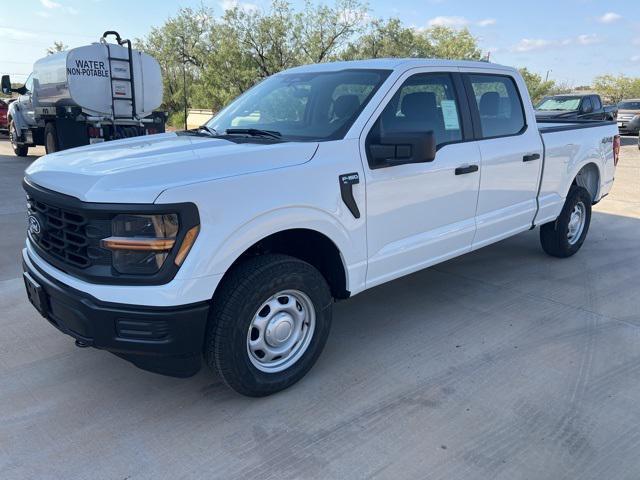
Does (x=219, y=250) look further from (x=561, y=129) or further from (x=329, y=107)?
(x=561, y=129)

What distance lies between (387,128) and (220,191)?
137 centimetres

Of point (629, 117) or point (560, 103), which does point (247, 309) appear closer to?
point (560, 103)

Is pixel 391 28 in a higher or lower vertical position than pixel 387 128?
higher

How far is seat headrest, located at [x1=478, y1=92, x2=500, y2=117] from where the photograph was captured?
4379mm

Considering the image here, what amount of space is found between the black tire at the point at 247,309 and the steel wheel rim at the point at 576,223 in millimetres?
3729

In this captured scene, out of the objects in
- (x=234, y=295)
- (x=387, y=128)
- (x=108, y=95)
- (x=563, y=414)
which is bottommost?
(x=563, y=414)

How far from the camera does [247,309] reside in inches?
110

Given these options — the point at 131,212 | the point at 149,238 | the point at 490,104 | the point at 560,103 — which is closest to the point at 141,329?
the point at 149,238

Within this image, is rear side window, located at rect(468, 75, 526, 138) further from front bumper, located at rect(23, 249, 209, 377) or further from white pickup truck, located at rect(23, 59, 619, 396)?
front bumper, located at rect(23, 249, 209, 377)

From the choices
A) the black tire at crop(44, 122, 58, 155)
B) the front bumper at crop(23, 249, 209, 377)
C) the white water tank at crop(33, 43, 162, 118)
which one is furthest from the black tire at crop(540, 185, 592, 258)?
the black tire at crop(44, 122, 58, 155)

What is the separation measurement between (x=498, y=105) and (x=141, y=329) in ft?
11.6

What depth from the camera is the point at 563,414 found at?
9.74 feet

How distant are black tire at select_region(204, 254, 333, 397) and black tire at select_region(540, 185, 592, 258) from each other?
346 centimetres

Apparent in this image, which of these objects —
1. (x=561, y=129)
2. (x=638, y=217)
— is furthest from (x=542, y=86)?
(x=561, y=129)
